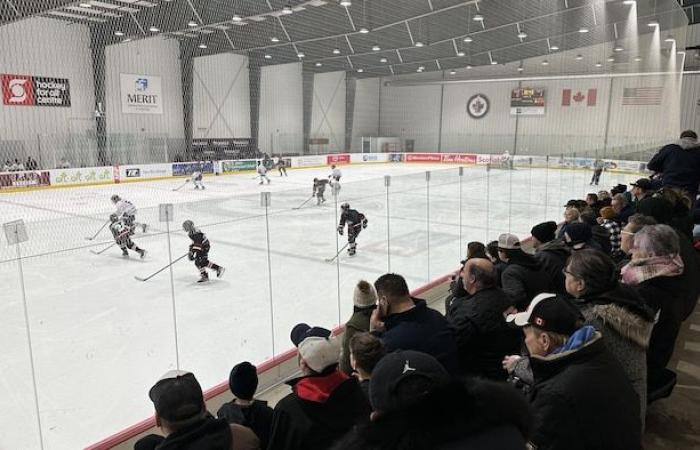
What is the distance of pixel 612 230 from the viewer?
18.9 ft

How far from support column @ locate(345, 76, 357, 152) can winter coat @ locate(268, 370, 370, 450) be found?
3294 centimetres

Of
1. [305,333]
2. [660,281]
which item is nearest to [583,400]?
[305,333]

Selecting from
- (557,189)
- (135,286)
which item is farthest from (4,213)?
(557,189)

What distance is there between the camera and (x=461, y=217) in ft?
27.0

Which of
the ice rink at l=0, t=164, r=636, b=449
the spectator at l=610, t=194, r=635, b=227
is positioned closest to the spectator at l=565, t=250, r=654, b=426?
the ice rink at l=0, t=164, r=636, b=449

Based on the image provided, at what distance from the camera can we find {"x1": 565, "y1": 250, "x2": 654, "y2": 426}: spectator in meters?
2.18

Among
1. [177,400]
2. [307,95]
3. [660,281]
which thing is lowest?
[177,400]

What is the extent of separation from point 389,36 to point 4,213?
15159 mm

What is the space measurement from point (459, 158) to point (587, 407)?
33.9 metres

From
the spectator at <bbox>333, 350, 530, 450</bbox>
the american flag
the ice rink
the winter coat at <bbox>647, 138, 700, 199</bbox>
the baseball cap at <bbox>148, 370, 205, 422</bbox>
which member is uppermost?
the american flag

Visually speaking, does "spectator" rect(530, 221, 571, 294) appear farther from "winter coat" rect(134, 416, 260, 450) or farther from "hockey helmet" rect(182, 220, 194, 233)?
"hockey helmet" rect(182, 220, 194, 233)

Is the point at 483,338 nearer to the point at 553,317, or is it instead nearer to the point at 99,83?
the point at 553,317

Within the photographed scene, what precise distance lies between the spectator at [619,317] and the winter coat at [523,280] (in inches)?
43.0

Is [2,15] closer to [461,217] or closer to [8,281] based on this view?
[8,281]
